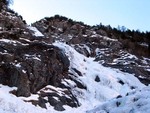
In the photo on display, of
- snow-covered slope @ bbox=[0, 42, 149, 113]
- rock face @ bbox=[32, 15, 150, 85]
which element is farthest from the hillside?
rock face @ bbox=[32, 15, 150, 85]

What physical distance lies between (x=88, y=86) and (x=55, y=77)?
12.9ft

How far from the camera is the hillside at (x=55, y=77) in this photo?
88.2 ft

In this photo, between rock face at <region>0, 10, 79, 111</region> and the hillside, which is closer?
the hillside

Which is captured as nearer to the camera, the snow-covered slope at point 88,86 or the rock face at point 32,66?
the snow-covered slope at point 88,86

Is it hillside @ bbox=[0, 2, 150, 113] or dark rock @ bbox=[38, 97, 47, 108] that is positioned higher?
hillside @ bbox=[0, 2, 150, 113]

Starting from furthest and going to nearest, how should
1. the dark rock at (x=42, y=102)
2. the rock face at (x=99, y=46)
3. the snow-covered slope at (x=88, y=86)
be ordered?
the rock face at (x=99, y=46), the dark rock at (x=42, y=102), the snow-covered slope at (x=88, y=86)

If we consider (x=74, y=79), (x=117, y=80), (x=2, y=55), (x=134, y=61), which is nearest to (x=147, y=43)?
(x=134, y=61)

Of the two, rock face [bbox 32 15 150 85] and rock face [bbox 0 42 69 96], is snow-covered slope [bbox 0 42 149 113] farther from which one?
rock face [bbox 32 15 150 85]

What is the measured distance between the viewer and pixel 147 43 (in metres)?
76.1

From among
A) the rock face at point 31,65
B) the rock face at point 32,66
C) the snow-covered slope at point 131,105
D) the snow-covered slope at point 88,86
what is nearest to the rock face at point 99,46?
the snow-covered slope at point 88,86

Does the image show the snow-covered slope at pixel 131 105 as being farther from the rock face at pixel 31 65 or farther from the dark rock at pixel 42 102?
the rock face at pixel 31 65

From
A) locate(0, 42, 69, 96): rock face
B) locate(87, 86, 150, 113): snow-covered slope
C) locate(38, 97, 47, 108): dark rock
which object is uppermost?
locate(0, 42, 69, 96): rock face

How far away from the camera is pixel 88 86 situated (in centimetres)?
3612

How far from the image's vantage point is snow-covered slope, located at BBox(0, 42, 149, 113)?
1022 inches
